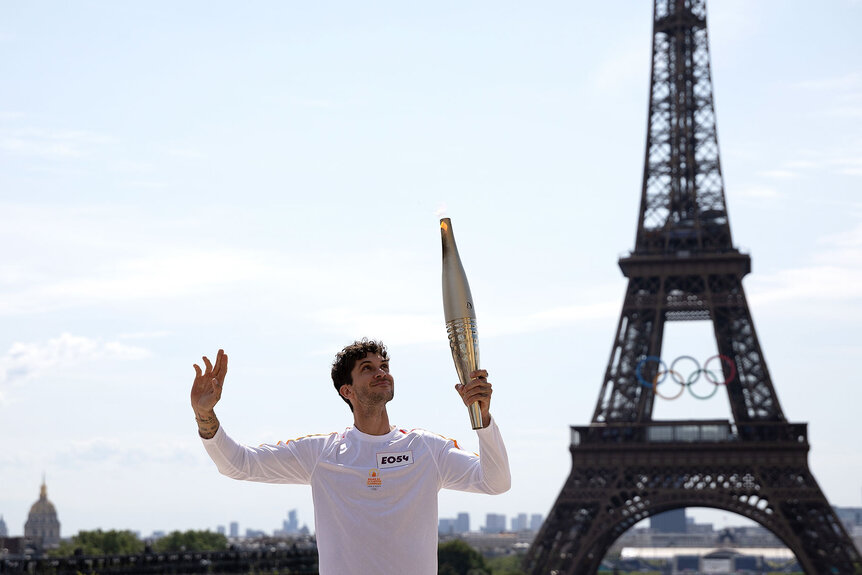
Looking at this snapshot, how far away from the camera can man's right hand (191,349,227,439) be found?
7055 millimetres

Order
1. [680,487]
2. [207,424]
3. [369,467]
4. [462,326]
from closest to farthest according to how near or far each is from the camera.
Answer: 1. [462,326]
2. [207,424]
3. [369,467]
4. [680,487]

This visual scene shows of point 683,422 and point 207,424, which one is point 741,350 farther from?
point 207,424

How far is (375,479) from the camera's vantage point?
7.14m

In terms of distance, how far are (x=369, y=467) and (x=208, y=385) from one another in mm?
954

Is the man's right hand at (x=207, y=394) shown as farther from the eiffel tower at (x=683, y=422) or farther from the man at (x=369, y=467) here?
the eiffel tower at (x=683, y=422)

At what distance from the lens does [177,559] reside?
275 feet

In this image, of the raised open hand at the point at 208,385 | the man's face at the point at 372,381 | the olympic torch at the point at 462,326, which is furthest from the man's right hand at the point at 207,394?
the olympic torch at the point at 462,326

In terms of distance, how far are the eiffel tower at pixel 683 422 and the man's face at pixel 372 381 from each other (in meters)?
57.0

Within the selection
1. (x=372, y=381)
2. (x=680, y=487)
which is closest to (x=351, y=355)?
(x=372, y=381)

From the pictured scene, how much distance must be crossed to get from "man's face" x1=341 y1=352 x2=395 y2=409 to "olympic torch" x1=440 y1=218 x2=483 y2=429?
51cm

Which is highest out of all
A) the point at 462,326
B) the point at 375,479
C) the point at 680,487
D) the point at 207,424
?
the point at 680,487

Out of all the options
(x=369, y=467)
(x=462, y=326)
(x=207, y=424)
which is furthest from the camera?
(x=369, y=467)

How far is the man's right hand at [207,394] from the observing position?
7055mm

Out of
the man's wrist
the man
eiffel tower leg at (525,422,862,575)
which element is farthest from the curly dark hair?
eiffel tower leg at (525,422,862,575)
